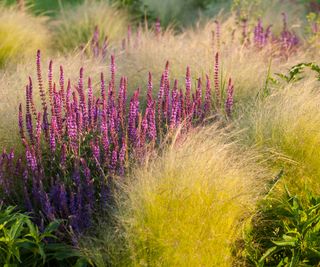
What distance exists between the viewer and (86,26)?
8.34 meters

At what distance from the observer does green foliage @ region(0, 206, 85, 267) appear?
112 inches

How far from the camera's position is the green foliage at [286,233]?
306cm

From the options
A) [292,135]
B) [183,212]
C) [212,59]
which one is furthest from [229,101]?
[183,212]

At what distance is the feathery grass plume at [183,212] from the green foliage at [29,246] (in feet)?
0.59

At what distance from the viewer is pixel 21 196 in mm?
3518

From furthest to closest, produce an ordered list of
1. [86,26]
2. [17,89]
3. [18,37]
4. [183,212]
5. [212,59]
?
[86,26] → [18,37] → [212,59] → [17,89] → [183,212]

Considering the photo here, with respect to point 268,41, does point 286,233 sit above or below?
above

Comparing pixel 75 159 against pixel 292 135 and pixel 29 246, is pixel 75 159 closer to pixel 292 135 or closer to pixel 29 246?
pixel 29 246

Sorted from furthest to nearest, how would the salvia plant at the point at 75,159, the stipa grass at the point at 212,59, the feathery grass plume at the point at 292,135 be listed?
the stipa grass at the point at 212,59 < the feathery grass plume at the point at 292,135 < the salvia plant at the point at 75,159

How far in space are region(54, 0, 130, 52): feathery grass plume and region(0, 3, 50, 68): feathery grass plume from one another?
0.34 meters

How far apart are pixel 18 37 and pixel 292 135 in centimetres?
438

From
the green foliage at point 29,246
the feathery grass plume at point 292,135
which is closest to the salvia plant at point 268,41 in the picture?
the feathery grass plume at point 292,135

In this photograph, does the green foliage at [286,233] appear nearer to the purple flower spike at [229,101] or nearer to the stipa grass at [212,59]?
the purple flower spike at [229,101]

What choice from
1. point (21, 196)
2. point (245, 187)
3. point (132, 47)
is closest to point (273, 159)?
point (245, 187)
